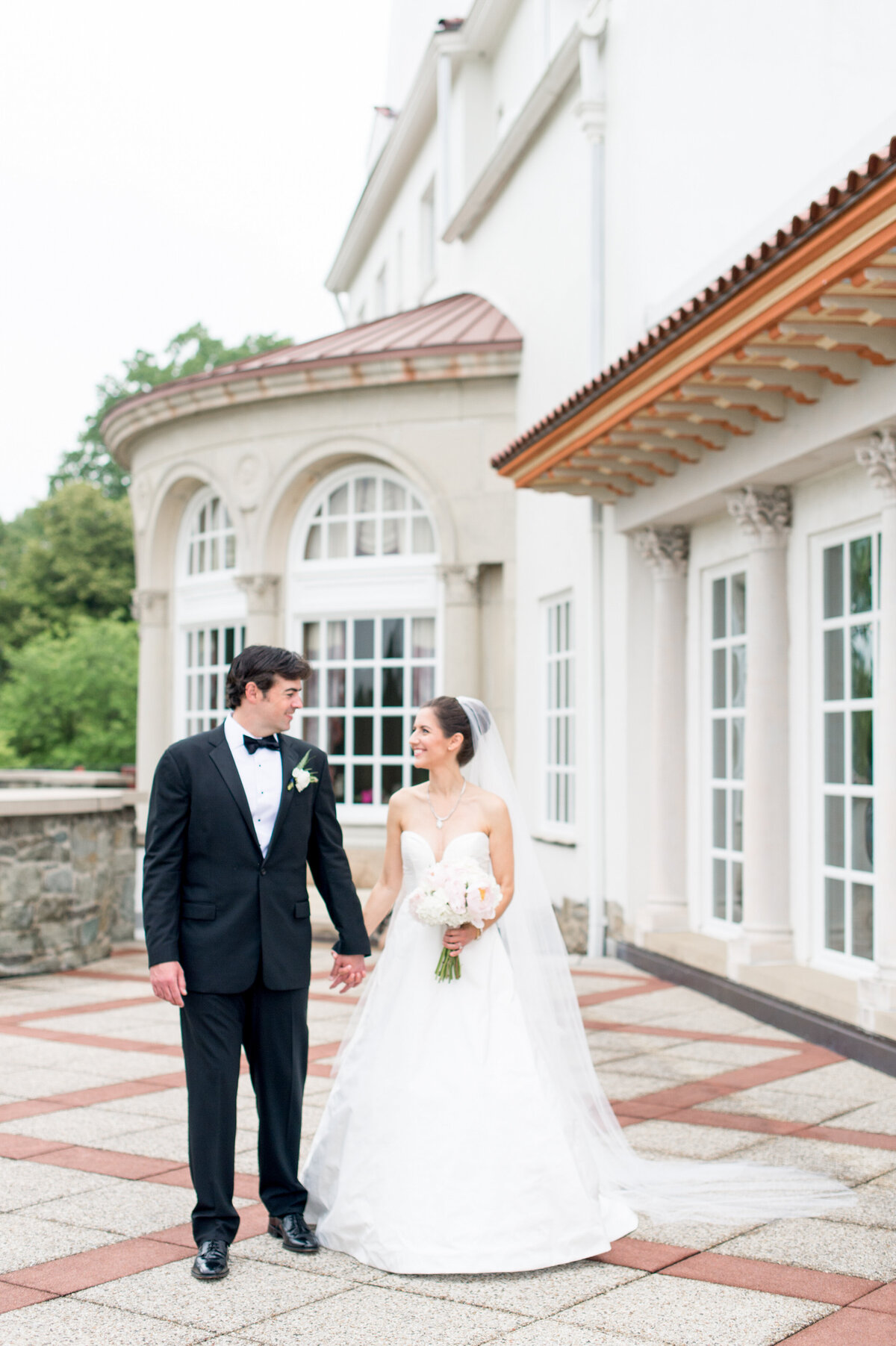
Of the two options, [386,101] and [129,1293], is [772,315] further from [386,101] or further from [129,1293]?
[386,101]

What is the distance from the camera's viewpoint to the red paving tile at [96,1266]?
3879mm

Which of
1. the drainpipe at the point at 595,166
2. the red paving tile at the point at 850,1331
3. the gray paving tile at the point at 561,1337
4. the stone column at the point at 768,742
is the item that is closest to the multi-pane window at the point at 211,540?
the drainpipe at the point at 595,166

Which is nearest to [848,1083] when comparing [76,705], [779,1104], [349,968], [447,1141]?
[779,1104]

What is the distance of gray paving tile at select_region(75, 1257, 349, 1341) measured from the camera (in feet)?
11.9

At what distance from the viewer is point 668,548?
10.3 metres

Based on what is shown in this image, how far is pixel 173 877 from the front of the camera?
4.13 m

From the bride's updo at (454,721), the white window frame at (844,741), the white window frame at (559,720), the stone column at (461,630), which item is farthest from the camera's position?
the stone column at (461,630)

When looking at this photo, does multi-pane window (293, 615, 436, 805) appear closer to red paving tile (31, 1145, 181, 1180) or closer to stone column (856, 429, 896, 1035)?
stone column (856, 429, 896, 1035)

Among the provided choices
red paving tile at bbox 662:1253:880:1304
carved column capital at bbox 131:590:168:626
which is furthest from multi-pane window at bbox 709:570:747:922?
carved column capital at bbox 131:590:168:626

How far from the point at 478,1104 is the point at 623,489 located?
6.86 metres

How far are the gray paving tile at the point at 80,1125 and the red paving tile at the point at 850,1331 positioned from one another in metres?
2.89

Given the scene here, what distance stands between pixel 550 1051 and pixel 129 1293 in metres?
1.48

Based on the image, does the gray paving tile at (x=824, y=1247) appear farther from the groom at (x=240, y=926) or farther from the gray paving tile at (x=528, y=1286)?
the groom at (x=240, y=926)

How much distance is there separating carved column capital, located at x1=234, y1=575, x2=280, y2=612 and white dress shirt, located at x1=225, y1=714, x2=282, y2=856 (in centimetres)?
1002
